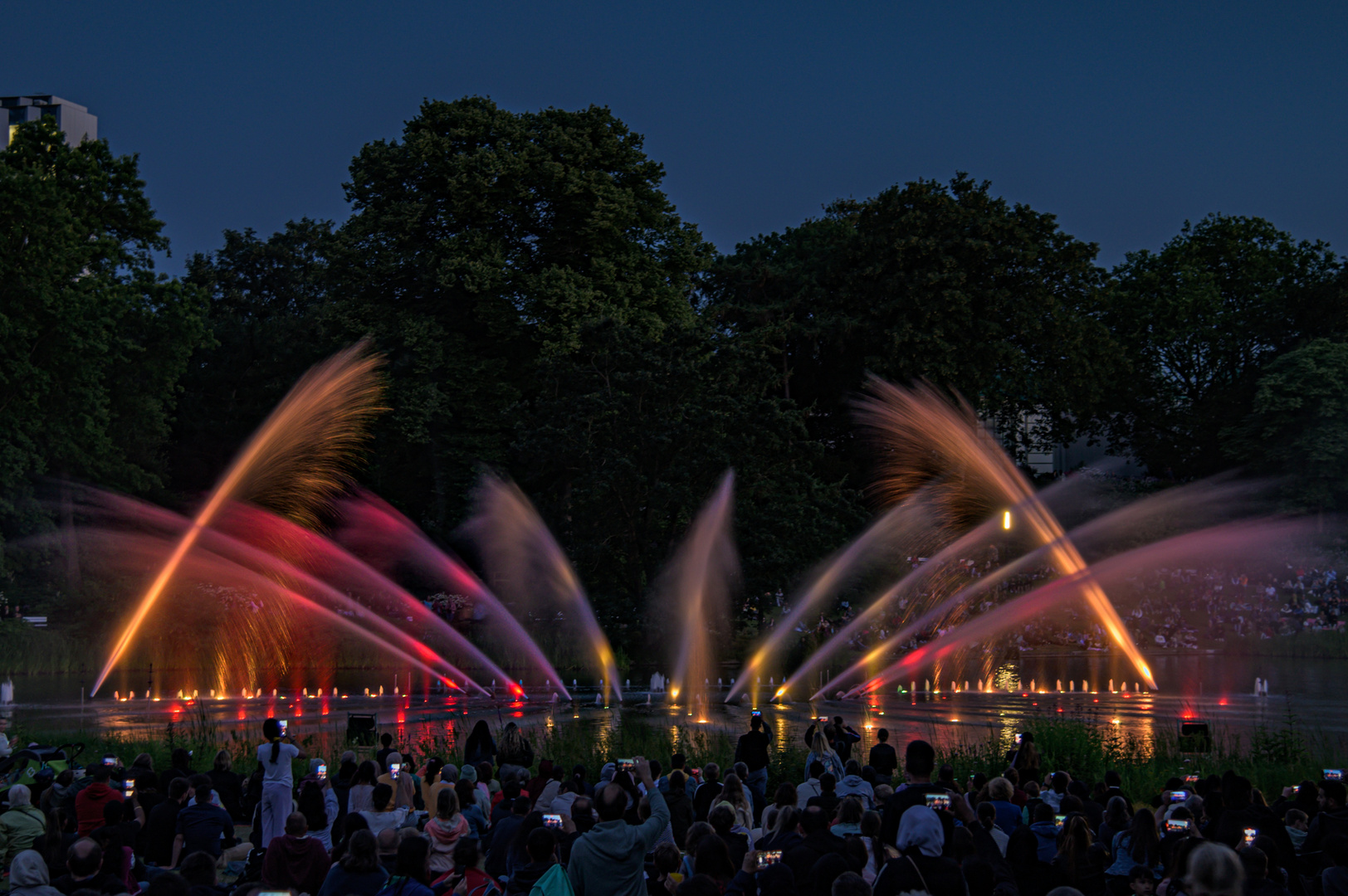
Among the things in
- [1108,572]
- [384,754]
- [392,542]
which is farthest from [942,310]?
[384,754]

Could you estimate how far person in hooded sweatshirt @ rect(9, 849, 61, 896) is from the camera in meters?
9.34

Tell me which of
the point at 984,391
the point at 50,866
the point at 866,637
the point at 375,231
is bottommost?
the point at 50,866

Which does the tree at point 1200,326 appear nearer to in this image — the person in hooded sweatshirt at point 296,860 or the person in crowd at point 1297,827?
the person in crowd at point 1297,827

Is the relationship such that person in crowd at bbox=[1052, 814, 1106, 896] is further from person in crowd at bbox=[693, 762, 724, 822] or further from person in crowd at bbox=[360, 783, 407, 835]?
person in crowd at bbox=[360, 783, 407, 835]

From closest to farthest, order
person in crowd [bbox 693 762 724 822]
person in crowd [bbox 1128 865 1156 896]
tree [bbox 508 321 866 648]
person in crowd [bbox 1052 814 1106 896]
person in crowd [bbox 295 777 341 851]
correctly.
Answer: person in crowd [bbox 1128 865 1156 896], person in crowd [bbox 1052 814 1106 896], person in crowd [bbox 295 777 341 851], person in crowd [bbox 693 762 724 822], tree [bbox 508 321 866 648]

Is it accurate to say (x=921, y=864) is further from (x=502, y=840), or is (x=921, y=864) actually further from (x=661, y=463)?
(x=661, y=463)

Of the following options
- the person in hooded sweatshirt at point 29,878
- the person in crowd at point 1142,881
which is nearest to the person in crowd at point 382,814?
the person in hooded sweatshirt at point 29,878

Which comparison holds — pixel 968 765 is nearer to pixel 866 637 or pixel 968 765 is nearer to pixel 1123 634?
pixel 866 637

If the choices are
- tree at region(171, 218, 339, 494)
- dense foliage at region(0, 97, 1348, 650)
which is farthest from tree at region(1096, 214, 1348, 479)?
tree at region(171, 218, 339, 494)

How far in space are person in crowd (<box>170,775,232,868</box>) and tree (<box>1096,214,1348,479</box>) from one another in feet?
192

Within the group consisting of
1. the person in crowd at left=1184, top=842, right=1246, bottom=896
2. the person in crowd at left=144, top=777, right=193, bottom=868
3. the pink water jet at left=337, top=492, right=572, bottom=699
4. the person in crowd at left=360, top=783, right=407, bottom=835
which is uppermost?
the pink water jet at left=337, top=492, right=572, bottom=699

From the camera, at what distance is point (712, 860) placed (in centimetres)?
932

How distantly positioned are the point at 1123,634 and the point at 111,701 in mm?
38528

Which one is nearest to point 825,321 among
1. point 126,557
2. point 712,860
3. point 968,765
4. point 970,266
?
point 970,266
